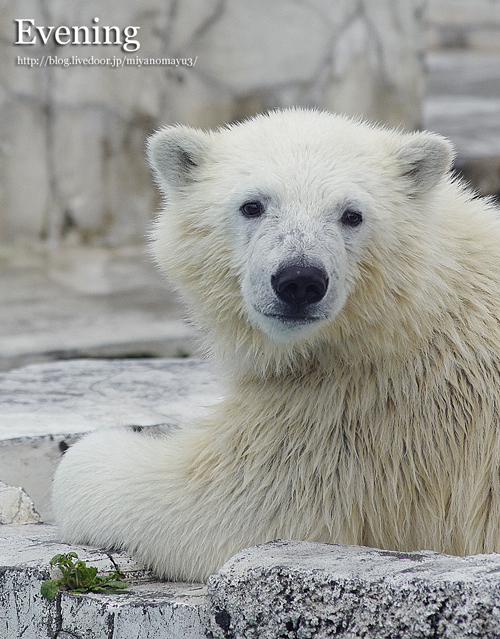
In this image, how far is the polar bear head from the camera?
2555 mm

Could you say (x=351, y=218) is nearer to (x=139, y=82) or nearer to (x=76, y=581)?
(x=76, y=581)

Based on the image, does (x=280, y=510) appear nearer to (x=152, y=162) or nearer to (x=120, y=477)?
(x=120, y=477)

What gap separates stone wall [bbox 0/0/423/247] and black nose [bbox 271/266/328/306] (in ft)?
20.9

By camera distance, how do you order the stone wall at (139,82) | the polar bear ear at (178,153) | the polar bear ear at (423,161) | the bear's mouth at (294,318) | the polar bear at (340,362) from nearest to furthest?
the bear's mouth at (294,318) → the polar bear at (340,362) → the polar bear ear at (423,161) → the polar bear ear at (178,153) → the stone wall at (139,82)

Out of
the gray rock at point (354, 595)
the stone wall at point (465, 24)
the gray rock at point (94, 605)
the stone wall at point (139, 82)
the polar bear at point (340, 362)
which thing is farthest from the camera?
the stone wall at point (465, 24)

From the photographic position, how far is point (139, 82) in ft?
28.3

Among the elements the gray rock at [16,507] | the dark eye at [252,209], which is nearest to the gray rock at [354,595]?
the dark eye at [252,209]

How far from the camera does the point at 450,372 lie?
2.73 meters

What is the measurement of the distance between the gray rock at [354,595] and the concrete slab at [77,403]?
2.93 feet

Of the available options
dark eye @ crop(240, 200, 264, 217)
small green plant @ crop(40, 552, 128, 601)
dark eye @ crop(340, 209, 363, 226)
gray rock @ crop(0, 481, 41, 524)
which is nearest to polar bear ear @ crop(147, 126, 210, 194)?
dark eye @ crop(240, 200, 264, 217)

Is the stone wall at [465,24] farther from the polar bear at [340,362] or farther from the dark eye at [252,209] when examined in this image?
the dark eye at [252,209]

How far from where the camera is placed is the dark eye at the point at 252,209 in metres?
2.72

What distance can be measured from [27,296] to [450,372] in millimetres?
5711

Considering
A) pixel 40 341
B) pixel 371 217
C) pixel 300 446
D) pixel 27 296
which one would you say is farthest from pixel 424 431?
pixel 27 296
